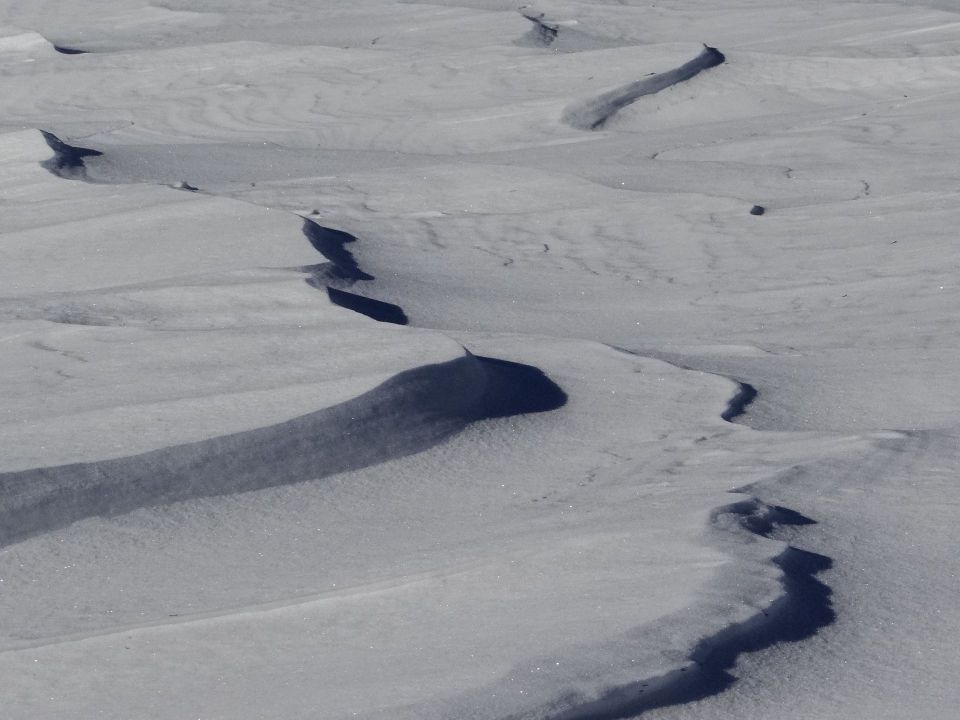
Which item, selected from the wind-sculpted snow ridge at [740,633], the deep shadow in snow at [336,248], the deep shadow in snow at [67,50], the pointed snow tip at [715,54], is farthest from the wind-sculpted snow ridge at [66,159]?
the wind-sculpted snow ridge at [740,633]

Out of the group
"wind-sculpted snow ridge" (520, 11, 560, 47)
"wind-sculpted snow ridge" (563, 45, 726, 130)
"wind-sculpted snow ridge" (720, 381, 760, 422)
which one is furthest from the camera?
"wind-sculpted snow ridge" (520, 11, 560, 47)

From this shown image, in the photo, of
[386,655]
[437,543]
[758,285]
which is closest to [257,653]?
[386,655]

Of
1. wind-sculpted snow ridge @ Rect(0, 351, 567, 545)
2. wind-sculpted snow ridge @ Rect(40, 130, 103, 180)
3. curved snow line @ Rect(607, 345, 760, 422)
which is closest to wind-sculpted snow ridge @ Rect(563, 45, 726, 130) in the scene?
wind-sculpted snow ridge @ Rect(40, 130, 103, 180)

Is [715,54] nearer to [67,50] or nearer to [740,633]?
[67,50]

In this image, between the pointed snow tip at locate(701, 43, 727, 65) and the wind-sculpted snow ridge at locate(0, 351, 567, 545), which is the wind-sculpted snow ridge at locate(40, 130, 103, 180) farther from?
the pointed snow tip at locate(701, 43, 727, 65)

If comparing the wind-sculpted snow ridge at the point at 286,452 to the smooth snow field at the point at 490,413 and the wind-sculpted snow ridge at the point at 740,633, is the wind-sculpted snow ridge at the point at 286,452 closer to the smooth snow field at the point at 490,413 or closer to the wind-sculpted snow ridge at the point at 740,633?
the smooth snow field at the point at 490,413

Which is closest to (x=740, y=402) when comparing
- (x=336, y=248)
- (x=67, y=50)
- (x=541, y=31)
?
(x=336, y=248)
